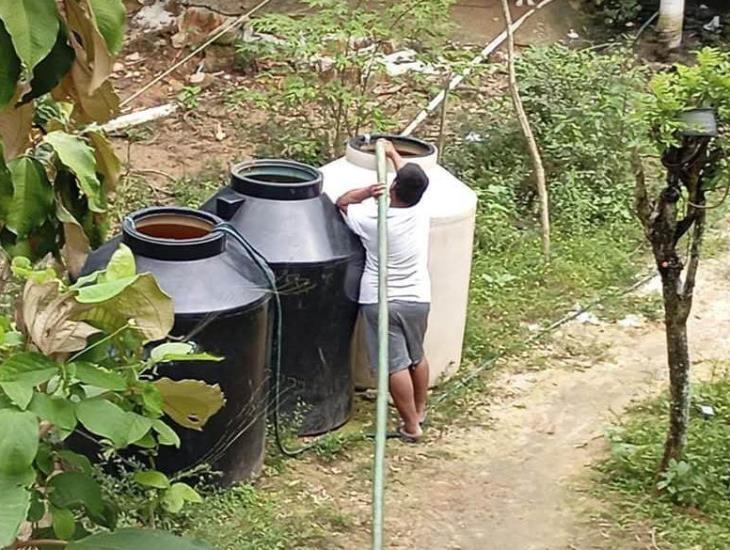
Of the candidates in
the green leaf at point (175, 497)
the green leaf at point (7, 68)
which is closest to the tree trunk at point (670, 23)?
the green leaf at point (175, 497)

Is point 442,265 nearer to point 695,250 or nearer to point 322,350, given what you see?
point 322,350

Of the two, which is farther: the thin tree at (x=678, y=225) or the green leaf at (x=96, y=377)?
the thin tree at (x=678, y=225)

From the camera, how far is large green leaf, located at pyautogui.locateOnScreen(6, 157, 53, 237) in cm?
203

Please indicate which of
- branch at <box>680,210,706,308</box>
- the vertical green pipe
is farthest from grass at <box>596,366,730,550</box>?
the vertical green pipe

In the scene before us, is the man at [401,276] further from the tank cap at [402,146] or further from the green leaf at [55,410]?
the green leaf at [55,410]

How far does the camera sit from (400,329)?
200 inches

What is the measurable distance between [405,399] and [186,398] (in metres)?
2.94

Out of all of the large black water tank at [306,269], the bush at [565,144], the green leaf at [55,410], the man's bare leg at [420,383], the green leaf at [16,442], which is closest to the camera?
the green leaf at [16,442]

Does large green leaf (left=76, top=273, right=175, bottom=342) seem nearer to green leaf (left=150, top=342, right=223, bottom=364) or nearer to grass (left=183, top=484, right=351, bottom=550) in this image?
green leaf (left=150, top=342, right=223, bottom=364)

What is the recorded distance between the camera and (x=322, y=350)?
16.6ft

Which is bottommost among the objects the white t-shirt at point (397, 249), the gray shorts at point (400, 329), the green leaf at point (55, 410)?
the gray shorts at point (400, 329)

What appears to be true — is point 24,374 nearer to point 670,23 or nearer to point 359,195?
point 359,195

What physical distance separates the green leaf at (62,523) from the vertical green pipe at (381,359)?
1538mm

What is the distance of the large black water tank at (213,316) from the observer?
4293 mm
